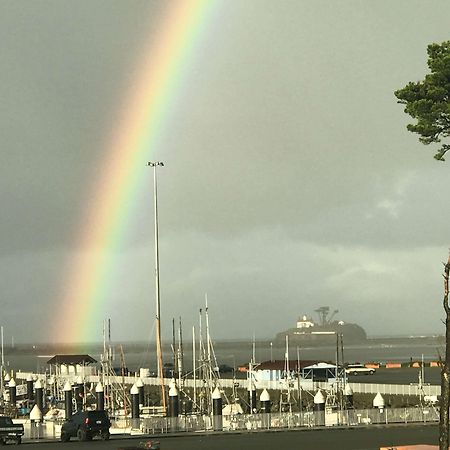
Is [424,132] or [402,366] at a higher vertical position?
[424,132]

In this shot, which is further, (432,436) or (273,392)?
(273,392)

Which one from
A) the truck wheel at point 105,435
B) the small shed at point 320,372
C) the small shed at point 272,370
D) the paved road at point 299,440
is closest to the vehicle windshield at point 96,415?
the truck wheel at point 105,435

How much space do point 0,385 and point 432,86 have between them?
106790 millimetres

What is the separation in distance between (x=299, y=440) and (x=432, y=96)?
19.5 m

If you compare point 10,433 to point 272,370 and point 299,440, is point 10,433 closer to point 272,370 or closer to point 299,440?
point 299,440

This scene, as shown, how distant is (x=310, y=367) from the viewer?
422 ft

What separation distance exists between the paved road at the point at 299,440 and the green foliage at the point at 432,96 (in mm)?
13464

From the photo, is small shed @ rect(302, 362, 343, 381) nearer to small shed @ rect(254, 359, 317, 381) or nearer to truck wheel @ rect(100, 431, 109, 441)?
small shed @ rect(254, 359, 317, 381)

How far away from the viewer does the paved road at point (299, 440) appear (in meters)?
44.5

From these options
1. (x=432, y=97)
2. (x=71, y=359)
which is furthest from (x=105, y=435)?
(x=71, y=359)

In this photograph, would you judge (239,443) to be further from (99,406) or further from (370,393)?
(370,393)

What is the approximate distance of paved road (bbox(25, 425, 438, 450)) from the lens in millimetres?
44531

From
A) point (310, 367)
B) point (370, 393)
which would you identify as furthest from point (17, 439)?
point (310, 367)

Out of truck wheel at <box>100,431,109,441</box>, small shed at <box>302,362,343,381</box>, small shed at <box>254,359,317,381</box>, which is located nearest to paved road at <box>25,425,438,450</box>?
truck wheel at <box>100,431,109,441</box>
